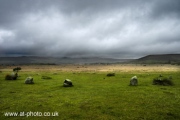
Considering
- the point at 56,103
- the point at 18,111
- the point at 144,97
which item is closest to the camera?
the point at 18,111

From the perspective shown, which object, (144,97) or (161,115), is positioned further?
(144,97)

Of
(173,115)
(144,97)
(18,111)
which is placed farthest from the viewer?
(144,97)

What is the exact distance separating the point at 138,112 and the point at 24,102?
42.2ft

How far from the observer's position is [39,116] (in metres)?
16.1

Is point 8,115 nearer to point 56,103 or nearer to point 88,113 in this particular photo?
point 56,103

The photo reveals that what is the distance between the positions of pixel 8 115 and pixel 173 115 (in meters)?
14.9

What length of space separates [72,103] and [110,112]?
17.0 feet

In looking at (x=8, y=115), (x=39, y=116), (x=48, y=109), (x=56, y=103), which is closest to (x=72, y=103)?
(x=56, y=103)

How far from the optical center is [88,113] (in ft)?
54.5

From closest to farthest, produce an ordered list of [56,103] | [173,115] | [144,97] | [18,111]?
1. [173,115]
2. [18,111]
3. [56,103]
4. [144,97]

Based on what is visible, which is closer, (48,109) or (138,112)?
(138,112)

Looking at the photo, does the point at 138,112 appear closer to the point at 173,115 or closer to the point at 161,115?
the point at 161,115

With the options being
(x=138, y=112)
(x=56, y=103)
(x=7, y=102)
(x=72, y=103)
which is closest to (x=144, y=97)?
(x=138, y=112)

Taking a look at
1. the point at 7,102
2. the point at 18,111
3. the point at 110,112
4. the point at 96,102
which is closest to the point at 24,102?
the point at 7,102
